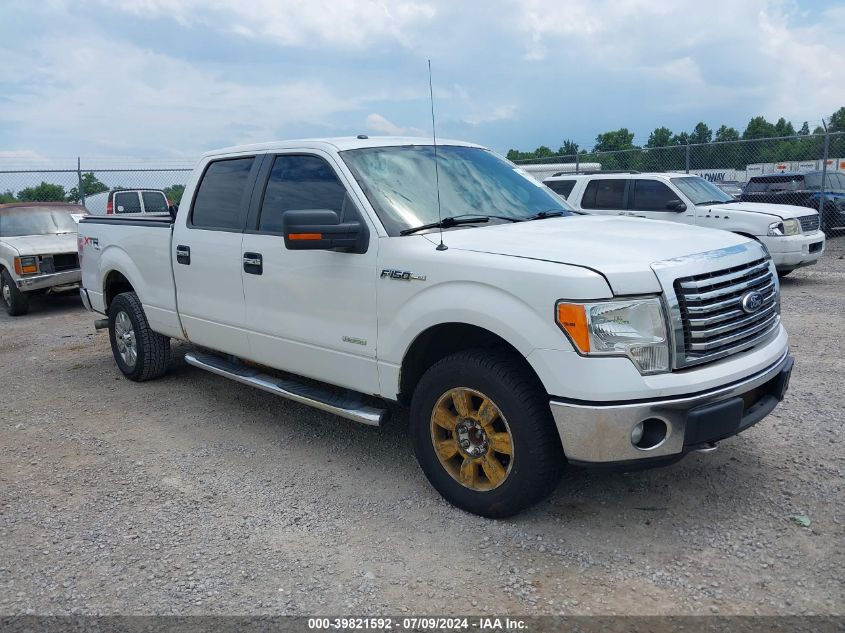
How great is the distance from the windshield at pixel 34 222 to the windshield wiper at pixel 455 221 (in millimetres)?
9234

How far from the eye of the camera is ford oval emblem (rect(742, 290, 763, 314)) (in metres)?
3.32

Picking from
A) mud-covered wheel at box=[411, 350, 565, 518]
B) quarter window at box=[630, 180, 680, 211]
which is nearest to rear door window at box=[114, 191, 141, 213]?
quarter window at box=[630, 180, 680, 211]

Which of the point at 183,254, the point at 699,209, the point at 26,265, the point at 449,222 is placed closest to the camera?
the point at 449,222

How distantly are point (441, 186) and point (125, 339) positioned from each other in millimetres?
3644

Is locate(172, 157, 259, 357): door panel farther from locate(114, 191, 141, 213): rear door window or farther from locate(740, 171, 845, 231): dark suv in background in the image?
locate(740, 171, 845, 231): dark suv in background

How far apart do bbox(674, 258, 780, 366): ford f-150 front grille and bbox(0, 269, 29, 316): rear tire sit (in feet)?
33.1

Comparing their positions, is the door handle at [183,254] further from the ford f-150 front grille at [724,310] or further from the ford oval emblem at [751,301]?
the ford oval emblem at [751,301]

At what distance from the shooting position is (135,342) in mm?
6113

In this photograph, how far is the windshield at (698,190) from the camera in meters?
10.8

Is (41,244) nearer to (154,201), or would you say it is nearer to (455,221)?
(154,201)

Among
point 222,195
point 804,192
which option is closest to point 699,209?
point 804,192

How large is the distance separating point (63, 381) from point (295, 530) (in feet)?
13.5

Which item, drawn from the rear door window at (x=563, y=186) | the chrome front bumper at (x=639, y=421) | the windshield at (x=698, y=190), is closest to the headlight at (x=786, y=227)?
the windshield at (x=698, y=190)

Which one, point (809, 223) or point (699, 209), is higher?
point (699, 209)
